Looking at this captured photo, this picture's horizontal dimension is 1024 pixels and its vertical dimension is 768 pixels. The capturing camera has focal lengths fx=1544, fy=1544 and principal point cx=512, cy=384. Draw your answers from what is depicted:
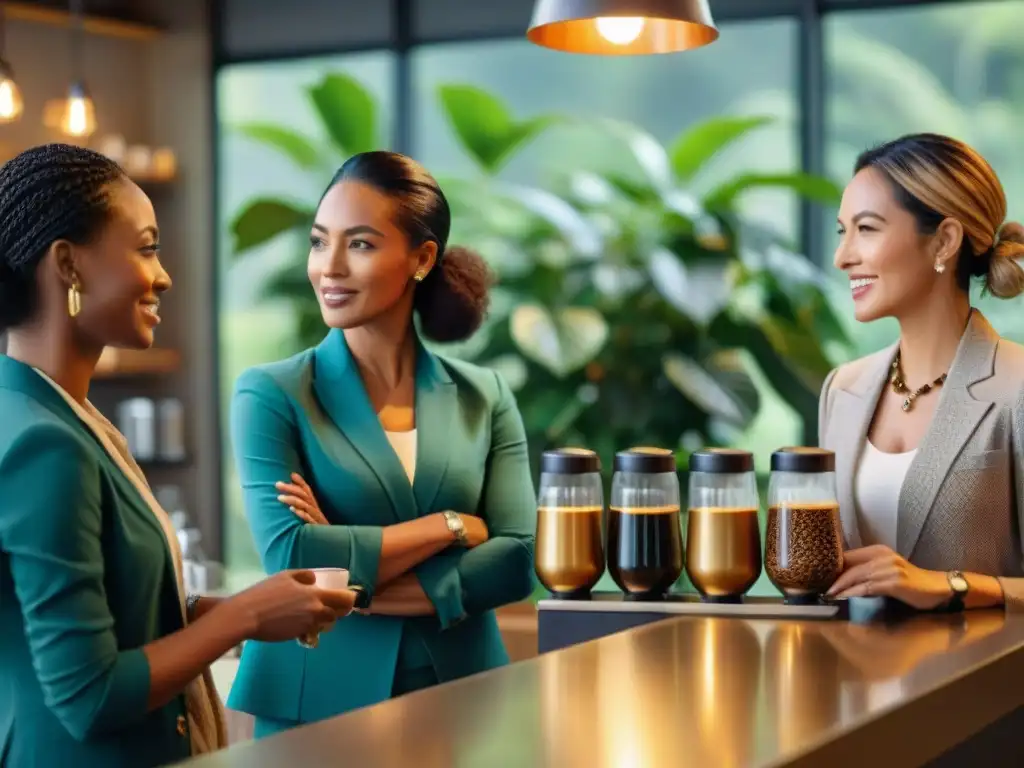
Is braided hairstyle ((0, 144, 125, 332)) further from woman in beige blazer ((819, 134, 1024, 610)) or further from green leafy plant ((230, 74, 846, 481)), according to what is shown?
green leafy plant ((230, 74, 846, 481))

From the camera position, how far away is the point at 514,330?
5336mm

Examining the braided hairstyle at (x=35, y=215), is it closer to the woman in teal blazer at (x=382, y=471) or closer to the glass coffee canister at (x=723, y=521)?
the woman in teal blazer at (x=382, y=471)

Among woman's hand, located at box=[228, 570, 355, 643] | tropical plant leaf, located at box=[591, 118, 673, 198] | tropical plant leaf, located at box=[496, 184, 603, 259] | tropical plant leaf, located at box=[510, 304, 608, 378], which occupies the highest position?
tropical plant leaf, located at box=[591, 118, 673, 198]

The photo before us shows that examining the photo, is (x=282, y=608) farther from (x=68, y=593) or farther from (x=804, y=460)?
(x=804, y=460)

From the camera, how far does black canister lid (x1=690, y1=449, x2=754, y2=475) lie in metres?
2.46

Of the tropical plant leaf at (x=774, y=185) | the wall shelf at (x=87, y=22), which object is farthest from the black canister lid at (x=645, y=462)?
the wall shelf at (x=87, y=22)

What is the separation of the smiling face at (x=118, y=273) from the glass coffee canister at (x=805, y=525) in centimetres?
104

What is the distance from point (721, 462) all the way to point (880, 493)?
363 mm

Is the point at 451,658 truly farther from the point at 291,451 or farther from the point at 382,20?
the point at 382,20

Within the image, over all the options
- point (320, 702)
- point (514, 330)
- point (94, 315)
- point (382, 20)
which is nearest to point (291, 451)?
point (320, 702)

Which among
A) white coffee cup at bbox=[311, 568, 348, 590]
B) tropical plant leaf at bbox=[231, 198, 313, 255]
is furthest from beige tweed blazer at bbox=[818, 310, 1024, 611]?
tropical plant leaf at bbox=[231, 198, 313, 255]

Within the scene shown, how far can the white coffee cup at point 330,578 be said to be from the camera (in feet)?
6.63

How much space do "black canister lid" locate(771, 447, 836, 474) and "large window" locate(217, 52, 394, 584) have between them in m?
4.79

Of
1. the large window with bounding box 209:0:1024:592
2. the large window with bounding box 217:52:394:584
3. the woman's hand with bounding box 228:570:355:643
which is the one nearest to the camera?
the woman's hand with bounding box 228:570:355:643
